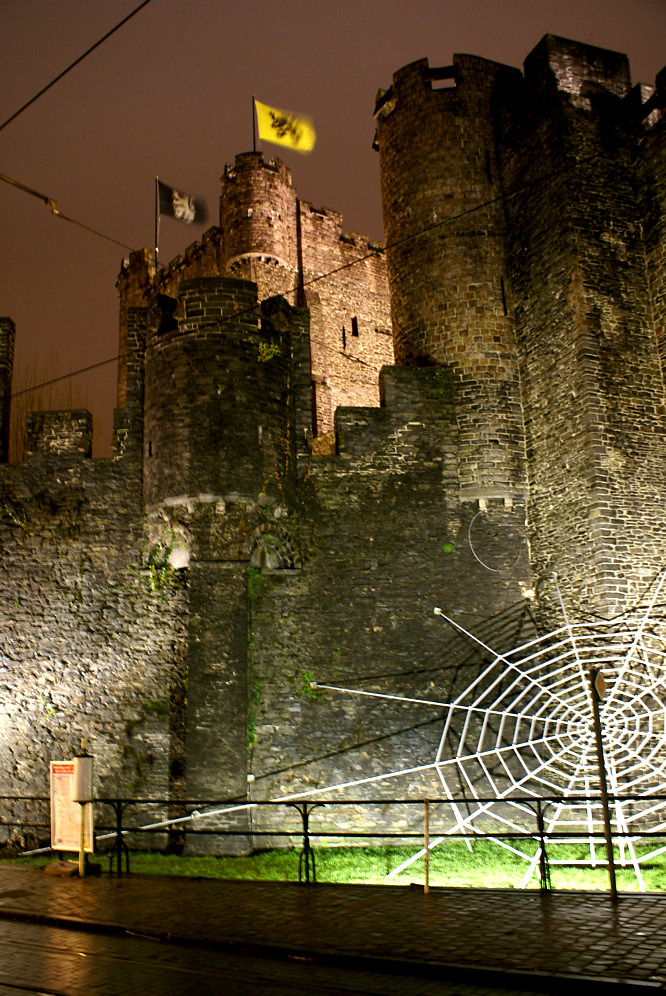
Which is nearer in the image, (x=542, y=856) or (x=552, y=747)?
(x=542, y=856)

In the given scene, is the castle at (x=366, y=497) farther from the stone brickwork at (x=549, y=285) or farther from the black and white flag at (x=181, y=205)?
the black and white flag at (x=181, y=205)

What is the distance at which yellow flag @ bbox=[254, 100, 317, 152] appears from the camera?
21.5 meters

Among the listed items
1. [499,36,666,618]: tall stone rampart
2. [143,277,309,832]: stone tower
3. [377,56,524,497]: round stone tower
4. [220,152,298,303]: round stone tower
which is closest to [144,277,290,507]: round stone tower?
[143,277,309,832]: stone tower

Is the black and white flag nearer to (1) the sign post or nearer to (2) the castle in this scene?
(2) the castle

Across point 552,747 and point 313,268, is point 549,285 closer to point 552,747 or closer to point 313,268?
point 552,747

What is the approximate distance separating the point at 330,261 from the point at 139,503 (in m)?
12.3

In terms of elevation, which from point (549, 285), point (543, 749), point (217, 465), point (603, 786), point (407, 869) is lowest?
point (407, 869)

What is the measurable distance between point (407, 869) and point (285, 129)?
18.7m

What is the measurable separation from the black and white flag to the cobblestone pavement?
19527 mm

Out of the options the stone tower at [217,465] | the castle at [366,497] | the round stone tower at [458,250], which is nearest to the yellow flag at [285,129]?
the round stone tower at [458,250]

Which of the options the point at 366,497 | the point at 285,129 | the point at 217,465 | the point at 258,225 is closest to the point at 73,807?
the point at 217,465

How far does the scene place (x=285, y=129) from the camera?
2172cm

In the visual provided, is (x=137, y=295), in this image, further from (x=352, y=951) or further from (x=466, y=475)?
(x=352, y=951)

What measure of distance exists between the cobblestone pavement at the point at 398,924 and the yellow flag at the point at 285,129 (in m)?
18.9
